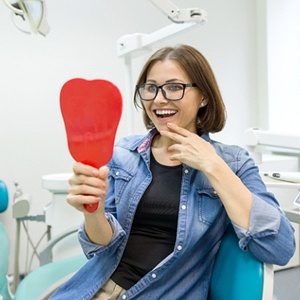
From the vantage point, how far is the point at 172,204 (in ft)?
3.53

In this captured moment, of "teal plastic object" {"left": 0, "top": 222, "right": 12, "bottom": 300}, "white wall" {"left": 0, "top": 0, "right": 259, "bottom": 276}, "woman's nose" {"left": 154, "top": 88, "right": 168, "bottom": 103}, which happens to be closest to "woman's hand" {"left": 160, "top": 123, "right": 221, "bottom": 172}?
"woman's nose" {"left": 154, "top": 88, "right": 168, "bottom": 103}

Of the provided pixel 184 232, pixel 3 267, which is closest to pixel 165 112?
pixel 184 232

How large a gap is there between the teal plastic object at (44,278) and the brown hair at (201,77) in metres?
0.86

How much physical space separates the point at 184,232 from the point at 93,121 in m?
0.43

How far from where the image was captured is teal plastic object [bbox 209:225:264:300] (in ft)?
3.01

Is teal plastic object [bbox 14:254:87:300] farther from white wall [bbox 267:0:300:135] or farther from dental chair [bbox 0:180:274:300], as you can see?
white wall [bbox 267:0:300:135]

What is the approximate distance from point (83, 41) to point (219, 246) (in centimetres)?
176

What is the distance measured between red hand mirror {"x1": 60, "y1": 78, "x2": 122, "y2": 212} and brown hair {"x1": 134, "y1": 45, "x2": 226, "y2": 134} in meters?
0.37

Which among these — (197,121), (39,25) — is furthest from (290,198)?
(39,25)

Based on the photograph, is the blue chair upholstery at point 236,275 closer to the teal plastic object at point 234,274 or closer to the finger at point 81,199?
the teal plastic object at point 234,274

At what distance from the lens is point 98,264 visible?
113cm

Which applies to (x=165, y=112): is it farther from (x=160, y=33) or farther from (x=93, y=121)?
(x=160, y=33)

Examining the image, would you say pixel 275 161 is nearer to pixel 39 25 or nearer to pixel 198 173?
pixel 198 173

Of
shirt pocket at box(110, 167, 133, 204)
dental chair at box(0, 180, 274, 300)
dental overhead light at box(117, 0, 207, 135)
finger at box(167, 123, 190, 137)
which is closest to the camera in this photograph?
dental chair at box(0, 180, 274, 300)
